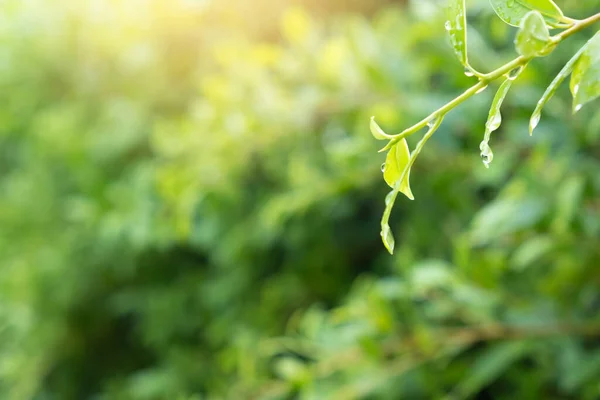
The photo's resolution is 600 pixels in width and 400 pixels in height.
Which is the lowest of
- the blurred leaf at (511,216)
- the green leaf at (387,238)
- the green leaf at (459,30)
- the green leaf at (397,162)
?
the green leaf at (387,238)

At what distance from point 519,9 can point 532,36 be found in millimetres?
55

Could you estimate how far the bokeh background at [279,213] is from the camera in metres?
0.73

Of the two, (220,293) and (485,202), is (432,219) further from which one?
(220,293)

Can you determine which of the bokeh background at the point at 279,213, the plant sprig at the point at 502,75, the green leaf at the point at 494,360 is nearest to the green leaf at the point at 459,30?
the plant sprig at the point at 502,75

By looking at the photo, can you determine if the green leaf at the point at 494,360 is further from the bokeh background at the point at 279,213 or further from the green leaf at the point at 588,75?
the green leaf at the point at 588,75

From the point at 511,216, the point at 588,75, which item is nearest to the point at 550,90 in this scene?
the point at 588,75

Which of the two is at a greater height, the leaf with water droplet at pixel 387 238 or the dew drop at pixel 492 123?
the dew drop at pixel 492 123

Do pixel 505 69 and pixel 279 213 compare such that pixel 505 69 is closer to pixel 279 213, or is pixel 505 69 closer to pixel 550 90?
pixel 550 90

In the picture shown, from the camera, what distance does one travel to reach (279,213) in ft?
2.99

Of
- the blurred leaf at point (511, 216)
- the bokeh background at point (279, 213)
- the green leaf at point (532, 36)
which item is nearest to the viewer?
the green leaf at point (532, 36)

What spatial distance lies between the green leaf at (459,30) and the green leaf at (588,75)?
45mm

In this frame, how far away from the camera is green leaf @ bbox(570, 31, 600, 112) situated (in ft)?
0.83

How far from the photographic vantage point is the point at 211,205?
1.08 meters

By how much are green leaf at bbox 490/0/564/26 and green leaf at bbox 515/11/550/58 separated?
4 cm
